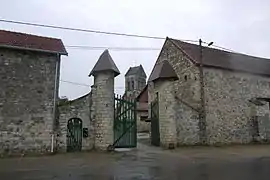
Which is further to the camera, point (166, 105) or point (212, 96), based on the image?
point (212, 96)

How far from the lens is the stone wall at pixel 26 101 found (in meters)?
14.7

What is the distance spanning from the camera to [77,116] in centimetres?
1574

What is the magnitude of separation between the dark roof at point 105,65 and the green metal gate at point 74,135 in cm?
290

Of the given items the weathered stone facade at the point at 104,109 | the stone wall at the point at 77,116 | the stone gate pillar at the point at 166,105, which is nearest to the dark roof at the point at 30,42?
the weathered stone facade at the point at 104,109

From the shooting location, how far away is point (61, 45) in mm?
16969

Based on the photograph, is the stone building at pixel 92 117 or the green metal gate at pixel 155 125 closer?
the stone building at pixel 92 117

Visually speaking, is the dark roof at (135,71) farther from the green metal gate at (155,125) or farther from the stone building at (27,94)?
the stone building at (27,94)

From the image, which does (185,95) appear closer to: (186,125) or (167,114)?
(186,125)

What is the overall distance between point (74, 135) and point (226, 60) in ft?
50.1

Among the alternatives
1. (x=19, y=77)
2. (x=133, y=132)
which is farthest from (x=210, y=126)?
(x=19, y=77)

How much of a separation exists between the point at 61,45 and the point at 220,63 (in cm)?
1290

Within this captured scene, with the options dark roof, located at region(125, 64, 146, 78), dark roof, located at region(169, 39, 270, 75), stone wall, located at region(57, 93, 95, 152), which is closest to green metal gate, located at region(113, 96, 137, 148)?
stone wall, located at region(57, 93, 95, 152)

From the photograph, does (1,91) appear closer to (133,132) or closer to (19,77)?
(19,77)

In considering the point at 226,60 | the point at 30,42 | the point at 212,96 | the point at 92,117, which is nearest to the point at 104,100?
the point at 92,117
